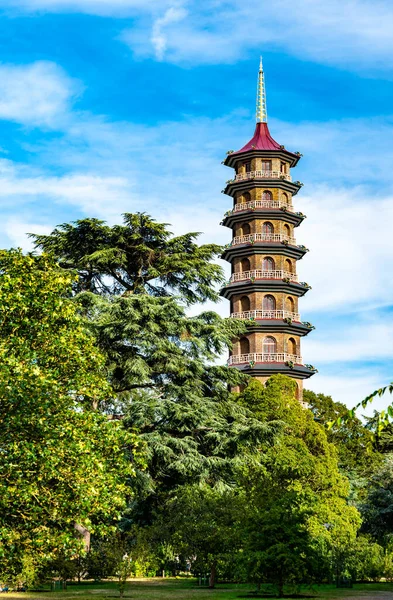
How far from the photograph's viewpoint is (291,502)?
A: 913 inches

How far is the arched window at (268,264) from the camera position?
48.2 m

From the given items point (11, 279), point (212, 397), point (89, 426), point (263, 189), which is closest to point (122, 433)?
point (89, 426)

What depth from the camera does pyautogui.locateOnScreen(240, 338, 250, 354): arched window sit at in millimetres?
46438

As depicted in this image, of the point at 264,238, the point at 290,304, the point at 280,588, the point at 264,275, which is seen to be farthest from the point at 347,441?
the point at 280,588

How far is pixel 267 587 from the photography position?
25438 millimetres

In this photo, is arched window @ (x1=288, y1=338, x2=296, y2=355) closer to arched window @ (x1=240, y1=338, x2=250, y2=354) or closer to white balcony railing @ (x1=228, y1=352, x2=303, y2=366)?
white balcony railing @ (x1=228, y1=352, x2=303, y2=366)

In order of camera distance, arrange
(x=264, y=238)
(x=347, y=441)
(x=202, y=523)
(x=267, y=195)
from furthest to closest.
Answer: (x=347, y=441) < (x=267, y=195) < (x=264, y=238) < (x=202, y=523)

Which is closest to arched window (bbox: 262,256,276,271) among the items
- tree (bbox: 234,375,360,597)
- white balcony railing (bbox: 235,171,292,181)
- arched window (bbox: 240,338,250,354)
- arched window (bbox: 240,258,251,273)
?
arched window (bbox: 240,258,251,273)

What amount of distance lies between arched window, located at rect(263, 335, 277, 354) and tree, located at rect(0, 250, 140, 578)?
28.5 meters

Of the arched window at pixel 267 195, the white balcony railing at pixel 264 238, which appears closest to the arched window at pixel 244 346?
the white balcony railing at pixel 264 238

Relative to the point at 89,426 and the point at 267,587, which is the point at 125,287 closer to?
the point at 267,587

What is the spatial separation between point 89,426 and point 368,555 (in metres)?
18.5

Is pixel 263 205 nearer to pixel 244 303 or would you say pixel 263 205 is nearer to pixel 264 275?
pixel 264 275

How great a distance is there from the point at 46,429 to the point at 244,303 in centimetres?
3381
